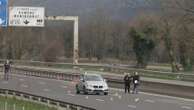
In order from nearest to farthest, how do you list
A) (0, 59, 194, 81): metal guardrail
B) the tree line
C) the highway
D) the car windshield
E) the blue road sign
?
the blue road sign
the highway
the car windshield
(0, 59, 194, 81): metal guardrail
the tree line

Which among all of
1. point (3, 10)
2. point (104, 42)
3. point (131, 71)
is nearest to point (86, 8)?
point (104, 42)

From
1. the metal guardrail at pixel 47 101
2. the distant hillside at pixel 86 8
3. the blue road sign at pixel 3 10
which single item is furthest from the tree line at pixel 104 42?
the blue road sign at pixel 3 10

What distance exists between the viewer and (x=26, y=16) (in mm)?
51906

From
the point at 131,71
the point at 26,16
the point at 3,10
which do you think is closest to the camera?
the point at 3,10

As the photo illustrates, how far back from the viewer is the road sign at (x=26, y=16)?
5012 cm

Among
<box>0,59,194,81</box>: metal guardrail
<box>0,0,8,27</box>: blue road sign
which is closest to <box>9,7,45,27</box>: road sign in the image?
<box>0,59,194,81</box>: metal guardrail

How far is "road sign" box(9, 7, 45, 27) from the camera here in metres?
50.1

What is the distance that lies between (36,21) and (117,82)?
8378 mm

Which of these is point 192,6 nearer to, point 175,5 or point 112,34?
point 175,5

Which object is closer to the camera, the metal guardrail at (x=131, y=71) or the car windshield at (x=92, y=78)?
the car windshield at (x=92, y=78)

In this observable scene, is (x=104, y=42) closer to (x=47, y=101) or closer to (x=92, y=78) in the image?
(x=92, y=78)

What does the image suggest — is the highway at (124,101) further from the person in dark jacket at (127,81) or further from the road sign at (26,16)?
the road sign at (26,16)

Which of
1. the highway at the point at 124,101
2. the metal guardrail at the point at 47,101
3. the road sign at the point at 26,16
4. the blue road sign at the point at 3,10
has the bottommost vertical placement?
the highway at the point at 124,101

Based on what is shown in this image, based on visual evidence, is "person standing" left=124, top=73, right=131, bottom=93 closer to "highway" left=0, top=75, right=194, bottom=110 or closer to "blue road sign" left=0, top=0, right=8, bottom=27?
"highway" left=0, top=75, right=194, bottom=110
